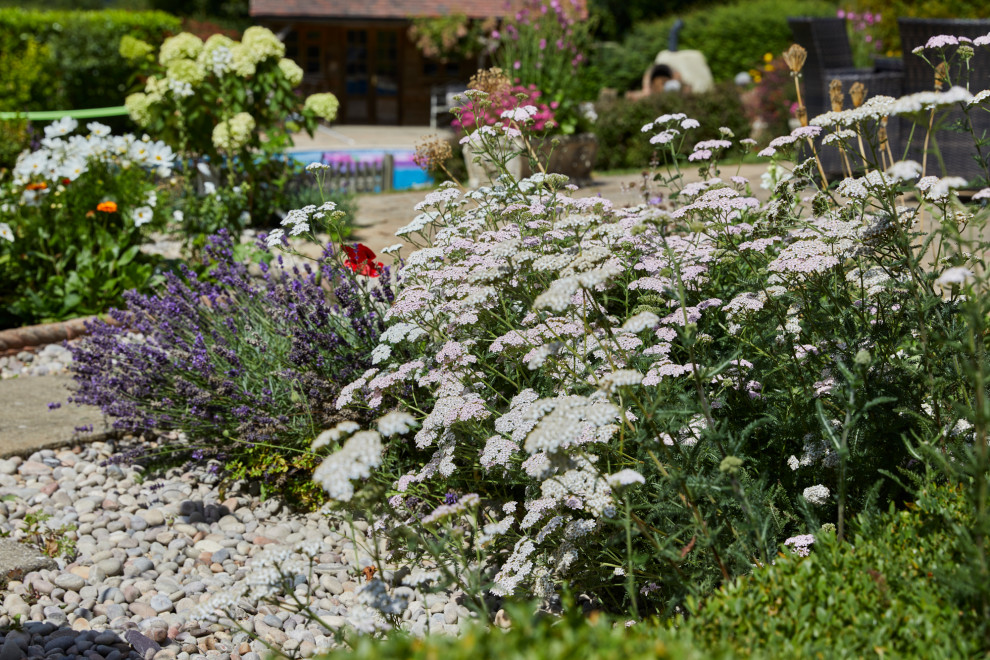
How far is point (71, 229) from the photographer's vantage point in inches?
225

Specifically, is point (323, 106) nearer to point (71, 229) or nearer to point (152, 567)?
point (71, 229)

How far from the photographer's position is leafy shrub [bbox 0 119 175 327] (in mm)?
5613

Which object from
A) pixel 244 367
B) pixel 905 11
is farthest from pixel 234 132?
pixel 905 11

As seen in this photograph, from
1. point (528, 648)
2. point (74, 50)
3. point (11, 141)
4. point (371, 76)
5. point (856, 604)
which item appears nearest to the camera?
point (528, 648)

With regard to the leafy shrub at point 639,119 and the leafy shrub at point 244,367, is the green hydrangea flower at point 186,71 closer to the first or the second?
the leafy shrub at point 244,367

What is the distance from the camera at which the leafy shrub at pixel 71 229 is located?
221 inches

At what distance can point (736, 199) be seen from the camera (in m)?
2.77

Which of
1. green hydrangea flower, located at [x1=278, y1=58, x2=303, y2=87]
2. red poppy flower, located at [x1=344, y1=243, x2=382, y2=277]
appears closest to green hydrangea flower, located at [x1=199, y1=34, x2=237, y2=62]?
green hydrangea flower, located at [x1=278, y1=58, x2=303, y2=87]

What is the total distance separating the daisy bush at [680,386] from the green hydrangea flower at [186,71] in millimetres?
4179

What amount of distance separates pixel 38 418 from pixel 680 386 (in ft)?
11.5

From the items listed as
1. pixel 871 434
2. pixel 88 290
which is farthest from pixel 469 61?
pixel 871 434

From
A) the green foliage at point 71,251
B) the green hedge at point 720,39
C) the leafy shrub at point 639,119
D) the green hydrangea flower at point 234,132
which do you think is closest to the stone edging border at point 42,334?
the green foliage at point 71,251

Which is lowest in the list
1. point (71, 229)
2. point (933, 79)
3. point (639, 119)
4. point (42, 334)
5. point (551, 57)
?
point (42, 334)

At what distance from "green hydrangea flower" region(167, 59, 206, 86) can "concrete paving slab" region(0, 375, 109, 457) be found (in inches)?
105
